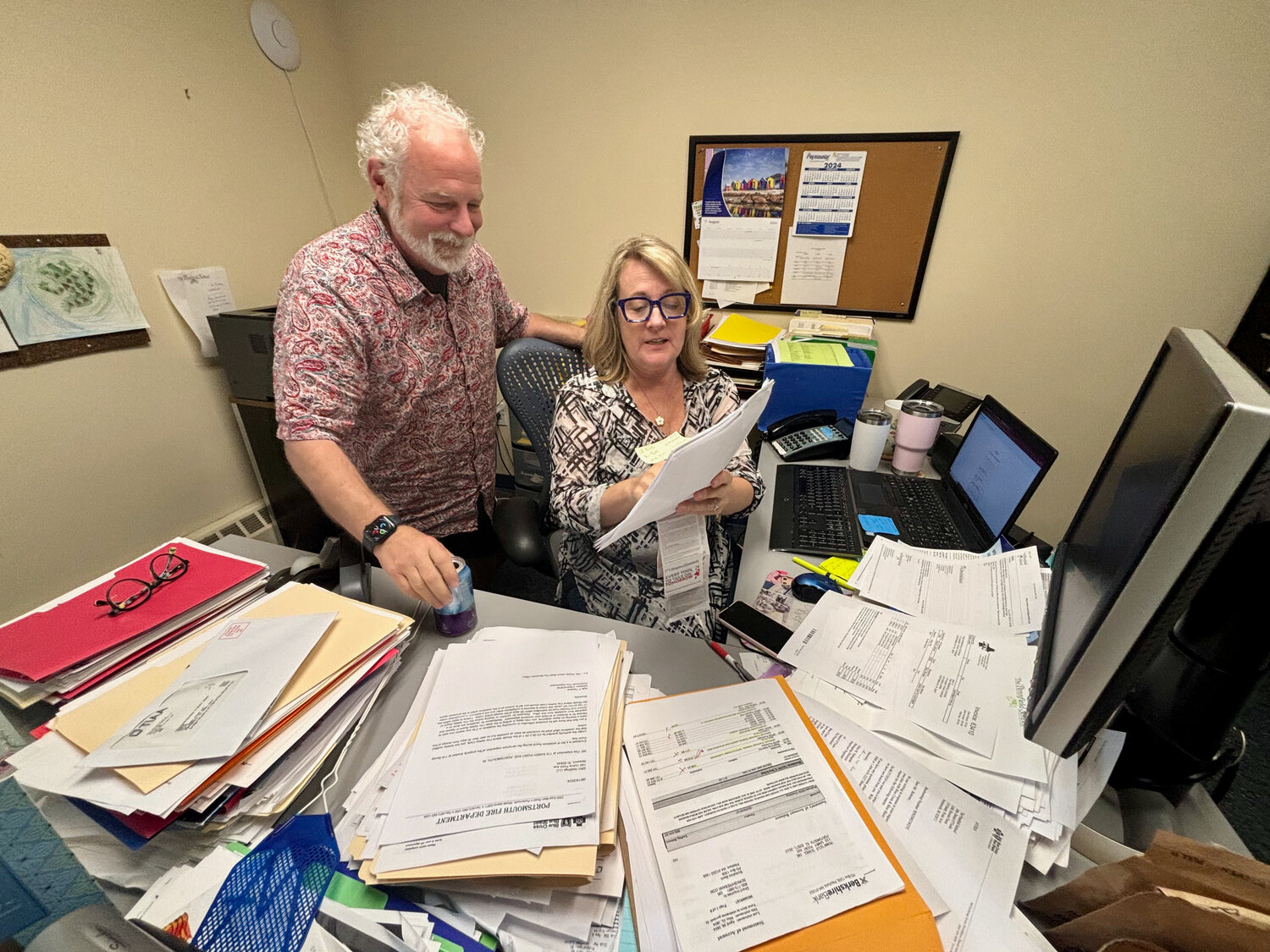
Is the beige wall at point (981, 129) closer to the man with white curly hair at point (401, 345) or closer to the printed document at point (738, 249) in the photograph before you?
the printed document at point (738, 249)

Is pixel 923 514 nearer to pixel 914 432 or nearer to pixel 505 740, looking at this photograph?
pixel 914 432

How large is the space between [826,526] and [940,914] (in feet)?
2.67

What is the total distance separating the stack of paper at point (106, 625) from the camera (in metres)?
0.73

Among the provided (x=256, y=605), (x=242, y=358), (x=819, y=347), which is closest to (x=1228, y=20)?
(x=819, y=347)

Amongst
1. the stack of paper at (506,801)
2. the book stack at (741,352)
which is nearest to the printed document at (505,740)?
the stack of paper at (506,801)

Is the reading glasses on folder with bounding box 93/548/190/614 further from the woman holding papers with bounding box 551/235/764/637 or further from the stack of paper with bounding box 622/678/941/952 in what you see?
the stack of paper with bounding box 622/678/941/952

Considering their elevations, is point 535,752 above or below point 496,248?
below

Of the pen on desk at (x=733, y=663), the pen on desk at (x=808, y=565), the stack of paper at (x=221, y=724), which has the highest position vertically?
the stack of paper at (x=221, y=724)

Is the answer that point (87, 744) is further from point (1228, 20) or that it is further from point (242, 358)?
point (1228, 20)

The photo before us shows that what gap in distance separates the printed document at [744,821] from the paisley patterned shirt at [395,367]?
37.5 inches

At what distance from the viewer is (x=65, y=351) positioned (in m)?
1.56

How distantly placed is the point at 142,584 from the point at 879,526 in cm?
152

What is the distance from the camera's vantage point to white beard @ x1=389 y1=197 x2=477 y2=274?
126cm

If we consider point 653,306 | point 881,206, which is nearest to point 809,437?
point 653,306
